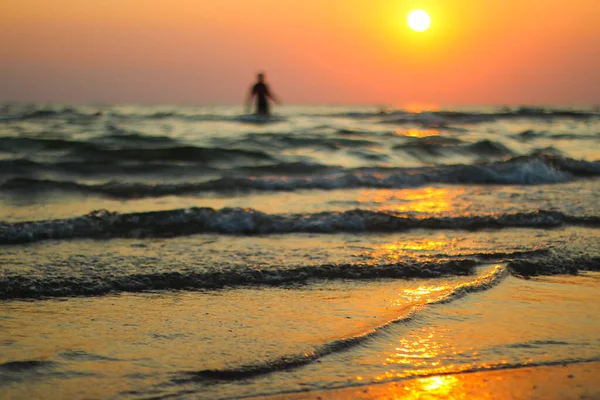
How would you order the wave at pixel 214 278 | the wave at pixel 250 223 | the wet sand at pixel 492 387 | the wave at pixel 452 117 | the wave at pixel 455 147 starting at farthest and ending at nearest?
the wave at pixel 452 117 < the wave at pixel 455 147 < the wave at pixel 250 223 < the wave at pixel 214 278 < the wet sand at pixel 492 387

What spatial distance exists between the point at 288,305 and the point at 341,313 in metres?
0.34

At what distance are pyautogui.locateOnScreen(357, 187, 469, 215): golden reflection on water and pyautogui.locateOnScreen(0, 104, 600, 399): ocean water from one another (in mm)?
52

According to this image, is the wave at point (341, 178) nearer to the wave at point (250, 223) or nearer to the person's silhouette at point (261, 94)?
the wave at point (250, 223)

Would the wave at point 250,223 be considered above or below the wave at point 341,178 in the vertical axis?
below

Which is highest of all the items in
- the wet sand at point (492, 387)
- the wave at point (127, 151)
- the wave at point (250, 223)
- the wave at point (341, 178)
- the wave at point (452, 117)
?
the wave at point (452, 117)

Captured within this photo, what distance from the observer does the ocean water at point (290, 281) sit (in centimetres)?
295

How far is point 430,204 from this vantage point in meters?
7.95

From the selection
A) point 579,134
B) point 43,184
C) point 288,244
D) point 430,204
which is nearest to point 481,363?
point 288,244

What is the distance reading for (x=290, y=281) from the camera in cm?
448

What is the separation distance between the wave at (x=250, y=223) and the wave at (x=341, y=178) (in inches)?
91.0

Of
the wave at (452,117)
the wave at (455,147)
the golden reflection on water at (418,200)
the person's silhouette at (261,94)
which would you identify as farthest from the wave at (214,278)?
the wave at (452,117)

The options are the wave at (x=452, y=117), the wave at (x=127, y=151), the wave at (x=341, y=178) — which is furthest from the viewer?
the wave at (x=452, y=117)

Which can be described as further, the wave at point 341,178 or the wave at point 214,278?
the wave at point 341,178

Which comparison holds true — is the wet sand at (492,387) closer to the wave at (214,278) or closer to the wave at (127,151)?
the wave at (214,278)
